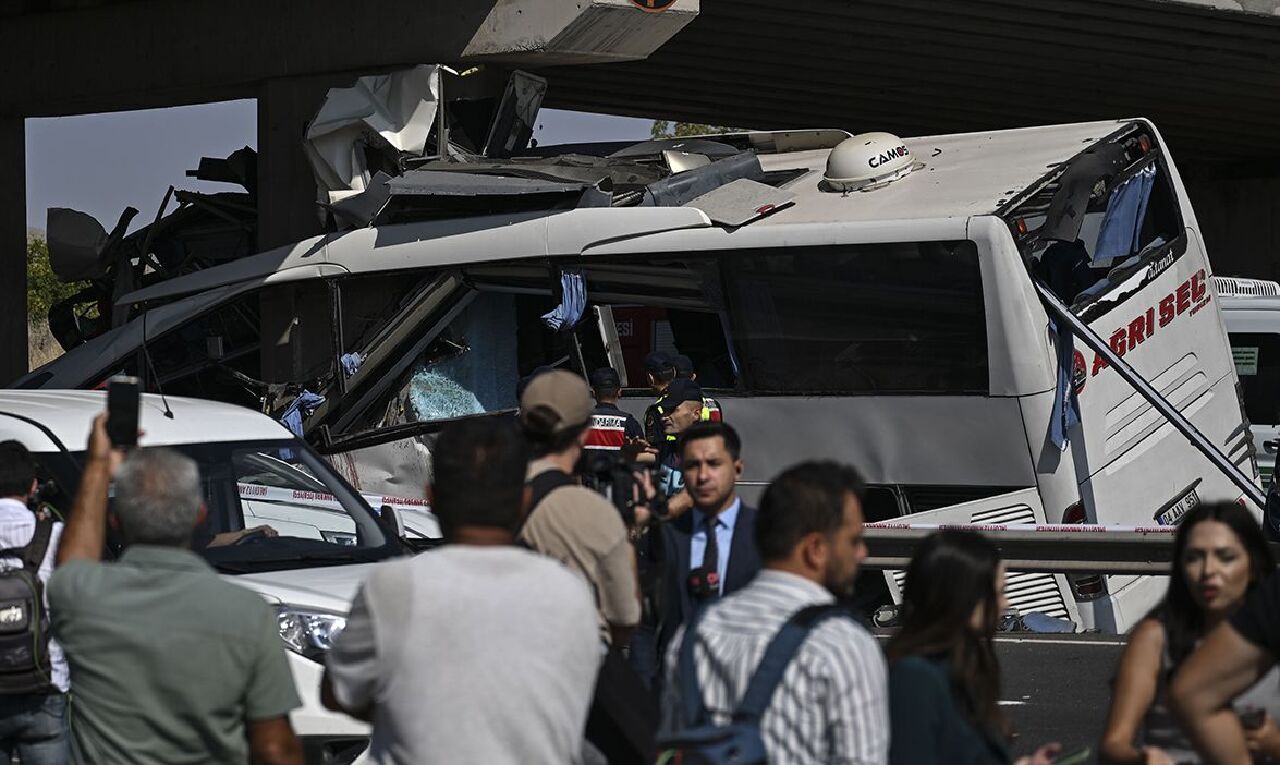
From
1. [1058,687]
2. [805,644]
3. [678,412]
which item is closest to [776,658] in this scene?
[805,644]

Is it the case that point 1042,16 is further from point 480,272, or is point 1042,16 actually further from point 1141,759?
point 1141,759

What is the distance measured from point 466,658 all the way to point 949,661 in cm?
117

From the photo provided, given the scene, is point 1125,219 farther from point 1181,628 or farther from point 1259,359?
point 1181,628

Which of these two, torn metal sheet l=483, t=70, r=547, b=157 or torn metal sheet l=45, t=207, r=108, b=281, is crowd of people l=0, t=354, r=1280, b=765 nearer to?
torn metal sheet l=483, t=70, r=547, b=157

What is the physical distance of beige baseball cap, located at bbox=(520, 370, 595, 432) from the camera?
16.8 feet

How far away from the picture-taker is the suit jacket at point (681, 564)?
5.60 meters

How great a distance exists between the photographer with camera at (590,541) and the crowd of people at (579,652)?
15 mm

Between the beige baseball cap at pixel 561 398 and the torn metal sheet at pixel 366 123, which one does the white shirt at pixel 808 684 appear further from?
the torn metal sheet at pixel 366 123

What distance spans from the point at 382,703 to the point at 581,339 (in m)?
8.98

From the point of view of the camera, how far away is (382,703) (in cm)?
368

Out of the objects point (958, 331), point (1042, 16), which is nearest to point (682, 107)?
point (1042, 16)

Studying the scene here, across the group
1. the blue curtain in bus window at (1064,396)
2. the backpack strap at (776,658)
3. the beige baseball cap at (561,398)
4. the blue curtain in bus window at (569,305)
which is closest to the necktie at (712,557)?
the beige baseball cap at (561,398)

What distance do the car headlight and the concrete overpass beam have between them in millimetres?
16169

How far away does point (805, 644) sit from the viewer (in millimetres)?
3562
